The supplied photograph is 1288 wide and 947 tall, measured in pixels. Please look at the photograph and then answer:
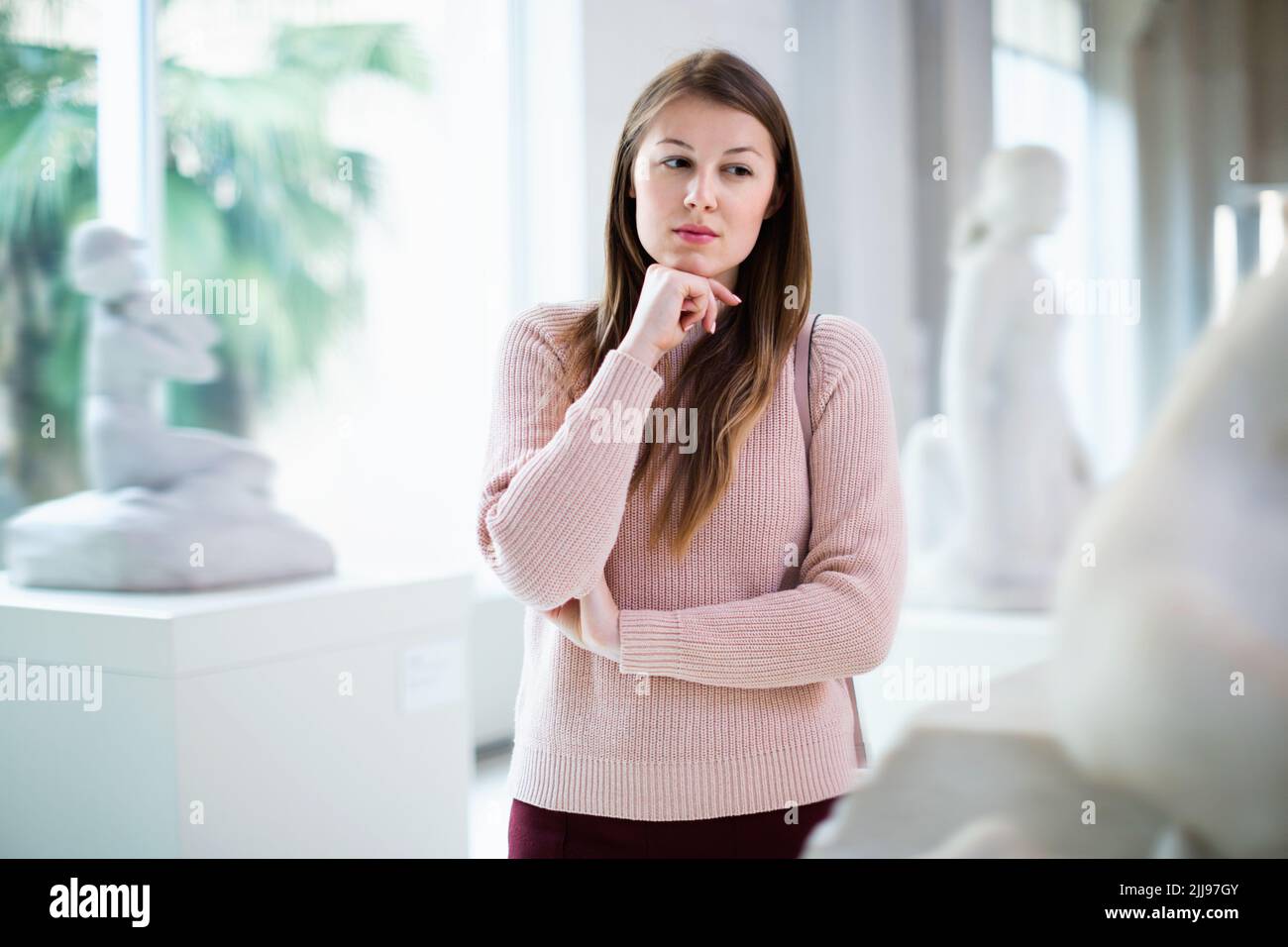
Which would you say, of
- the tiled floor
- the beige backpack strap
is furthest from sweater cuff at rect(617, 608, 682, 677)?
the tiled floor

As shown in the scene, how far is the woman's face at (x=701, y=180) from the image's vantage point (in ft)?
3.74

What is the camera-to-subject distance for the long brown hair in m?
1.13

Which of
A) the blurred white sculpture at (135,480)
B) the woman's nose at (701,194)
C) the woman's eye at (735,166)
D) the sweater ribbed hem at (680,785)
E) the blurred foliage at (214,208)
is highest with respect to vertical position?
the blurred foliage at (214,208)

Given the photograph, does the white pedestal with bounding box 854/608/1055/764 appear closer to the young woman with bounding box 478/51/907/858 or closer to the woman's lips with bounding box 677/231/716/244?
the young woman with bounding box 478/51/907/858

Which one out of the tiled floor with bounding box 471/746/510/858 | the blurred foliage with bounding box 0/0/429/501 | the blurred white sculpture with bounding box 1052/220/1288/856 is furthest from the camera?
the blurred foliage with bounding box 0/0/429/501

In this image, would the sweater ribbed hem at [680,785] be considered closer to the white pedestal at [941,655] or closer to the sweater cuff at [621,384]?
the sweater cuff at [621,384]

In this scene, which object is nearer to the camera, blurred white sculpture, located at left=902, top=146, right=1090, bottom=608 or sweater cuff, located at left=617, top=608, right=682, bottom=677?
sweater cuff, located at left=617, top=608, right=682, bottom=677

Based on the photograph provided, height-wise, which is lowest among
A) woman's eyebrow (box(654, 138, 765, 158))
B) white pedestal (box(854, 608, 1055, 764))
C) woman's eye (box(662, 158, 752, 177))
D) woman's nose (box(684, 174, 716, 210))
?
white pedestal (box(854, 608, 1055, 764))

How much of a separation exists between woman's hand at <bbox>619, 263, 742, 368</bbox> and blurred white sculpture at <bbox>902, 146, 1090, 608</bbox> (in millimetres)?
1544

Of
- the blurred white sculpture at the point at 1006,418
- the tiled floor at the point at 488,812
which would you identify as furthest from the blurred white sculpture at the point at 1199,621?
the blurred white sculpture at the point at 1006,418

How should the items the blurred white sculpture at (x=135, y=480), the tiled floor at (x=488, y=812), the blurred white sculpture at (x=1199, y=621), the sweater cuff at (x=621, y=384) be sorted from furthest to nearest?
the tiled floor at (x=488, y=812), the blurred white sculpture at (x=135, y=480), the blurred white sculpture at (x=1199, y=621), the sweater cuff at (x=621, y=384)

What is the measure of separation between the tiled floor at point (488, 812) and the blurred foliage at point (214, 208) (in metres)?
1.08

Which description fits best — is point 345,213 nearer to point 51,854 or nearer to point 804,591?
point 51,854
